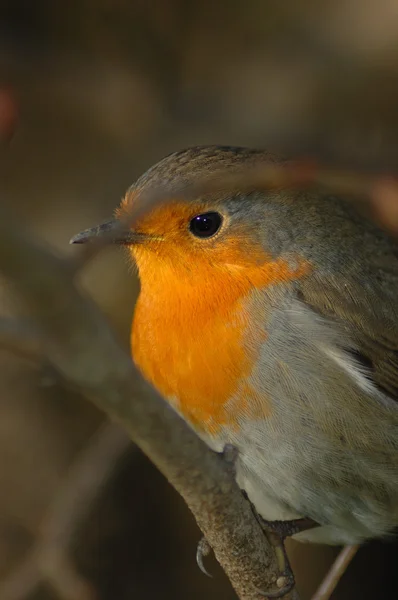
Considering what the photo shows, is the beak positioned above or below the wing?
above

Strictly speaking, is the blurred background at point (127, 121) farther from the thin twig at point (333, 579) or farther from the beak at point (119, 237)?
the beak at point (119, 237)

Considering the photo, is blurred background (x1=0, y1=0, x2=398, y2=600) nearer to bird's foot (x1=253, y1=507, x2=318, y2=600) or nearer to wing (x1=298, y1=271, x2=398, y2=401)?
bird's foot (x1=253, y1=507, x2=318, y2=600)

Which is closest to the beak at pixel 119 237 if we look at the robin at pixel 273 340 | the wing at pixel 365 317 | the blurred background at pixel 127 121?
the robin at pixel 273 340

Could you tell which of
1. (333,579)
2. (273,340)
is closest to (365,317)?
(273,340)

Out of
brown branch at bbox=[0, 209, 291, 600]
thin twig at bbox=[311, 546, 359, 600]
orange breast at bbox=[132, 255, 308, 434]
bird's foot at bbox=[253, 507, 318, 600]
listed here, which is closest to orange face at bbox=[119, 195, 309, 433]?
orange breast at bbox=[132, 255, 308, 434]

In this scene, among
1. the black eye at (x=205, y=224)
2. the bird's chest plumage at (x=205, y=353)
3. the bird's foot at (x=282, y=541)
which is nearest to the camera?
the bird's foot at (x=282, y=541)

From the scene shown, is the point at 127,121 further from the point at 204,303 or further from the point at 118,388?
the point at 118,388

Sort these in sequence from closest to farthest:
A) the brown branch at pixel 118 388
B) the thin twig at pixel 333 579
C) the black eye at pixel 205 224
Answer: the brown branch at pixel 118 388
the black eye at pixel 205 224
the thin twig at pixel 333 579
